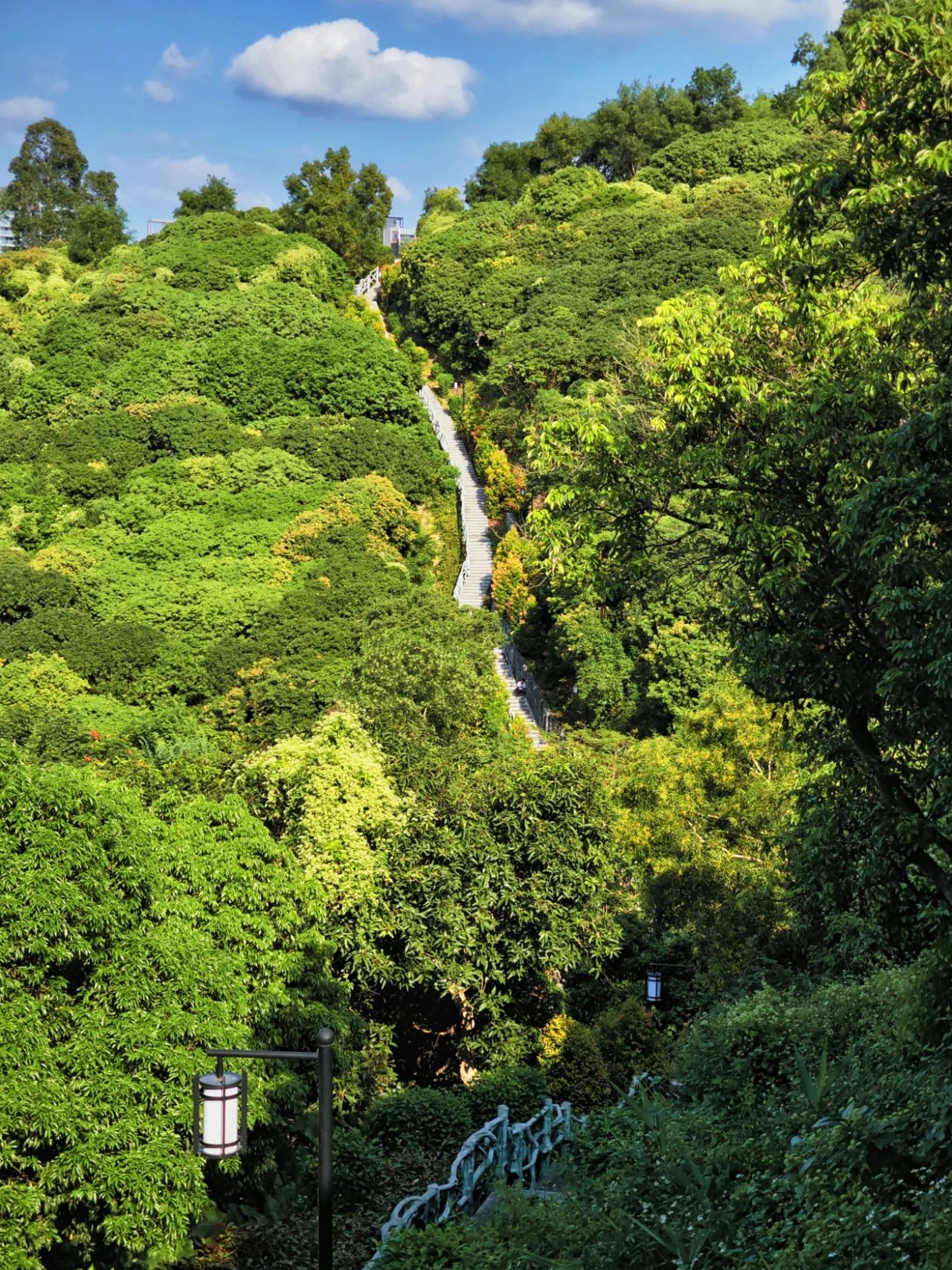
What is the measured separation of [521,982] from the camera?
18344mm

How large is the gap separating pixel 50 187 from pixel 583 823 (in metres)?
83.1

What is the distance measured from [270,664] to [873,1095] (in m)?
23.7

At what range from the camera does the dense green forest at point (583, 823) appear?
852cm

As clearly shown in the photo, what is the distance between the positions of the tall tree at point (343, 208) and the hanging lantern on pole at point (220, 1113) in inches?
2762

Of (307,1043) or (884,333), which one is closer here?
(884,333)

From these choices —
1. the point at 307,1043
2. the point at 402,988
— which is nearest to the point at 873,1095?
the point at 307,1043

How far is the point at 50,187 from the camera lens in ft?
290

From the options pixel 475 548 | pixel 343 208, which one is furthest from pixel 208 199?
pixel 475 548

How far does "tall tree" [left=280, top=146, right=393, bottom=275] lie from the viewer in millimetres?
73688

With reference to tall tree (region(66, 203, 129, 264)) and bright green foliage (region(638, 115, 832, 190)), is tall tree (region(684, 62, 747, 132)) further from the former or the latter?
tall tree (region(66, 203, 129, 264))

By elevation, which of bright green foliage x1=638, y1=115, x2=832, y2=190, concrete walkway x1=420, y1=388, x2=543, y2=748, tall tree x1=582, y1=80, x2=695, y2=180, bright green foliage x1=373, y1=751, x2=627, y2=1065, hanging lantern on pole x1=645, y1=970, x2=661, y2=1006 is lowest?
hanging lantern on pole x1=645, y1=970, x2=661, y2=1006

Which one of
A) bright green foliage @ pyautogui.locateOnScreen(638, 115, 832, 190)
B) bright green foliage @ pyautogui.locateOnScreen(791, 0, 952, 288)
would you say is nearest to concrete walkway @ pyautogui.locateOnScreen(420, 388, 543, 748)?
bright green foliage @ pyautogui.locateOnScreen(791, 0, 952, 288)

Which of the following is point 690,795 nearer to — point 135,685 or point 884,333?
point 884,333

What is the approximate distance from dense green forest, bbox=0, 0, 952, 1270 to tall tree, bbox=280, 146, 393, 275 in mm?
39578
